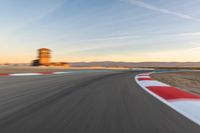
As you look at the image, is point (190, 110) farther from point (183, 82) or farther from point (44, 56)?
point (44, 56)

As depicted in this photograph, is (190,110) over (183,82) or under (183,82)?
over

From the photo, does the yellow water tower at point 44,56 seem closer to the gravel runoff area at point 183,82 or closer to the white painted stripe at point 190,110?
the gravel runoff area at point 183,82

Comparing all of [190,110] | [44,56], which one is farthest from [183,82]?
[44,56]

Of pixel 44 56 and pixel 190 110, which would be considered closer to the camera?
pixel 190 110

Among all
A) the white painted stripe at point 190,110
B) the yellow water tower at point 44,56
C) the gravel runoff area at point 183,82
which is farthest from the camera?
the yellow water tower at point 44,56

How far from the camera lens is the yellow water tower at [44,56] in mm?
Result: 81625

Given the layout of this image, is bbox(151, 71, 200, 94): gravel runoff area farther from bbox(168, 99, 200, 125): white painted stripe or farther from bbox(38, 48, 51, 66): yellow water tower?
bbox(38, 48, 51, 66): yellow water tower

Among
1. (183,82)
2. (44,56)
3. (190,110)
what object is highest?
(44,56)

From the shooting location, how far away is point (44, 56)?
82375 millimetres

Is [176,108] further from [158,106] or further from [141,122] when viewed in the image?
[141,122]

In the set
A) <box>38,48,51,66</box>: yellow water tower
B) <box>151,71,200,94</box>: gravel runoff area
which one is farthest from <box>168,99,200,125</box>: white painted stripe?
<box>38,48,51,66</box>: yellow water tower

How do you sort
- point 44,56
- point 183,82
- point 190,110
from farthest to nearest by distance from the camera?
point 44,56, point 183,82, point 190,110

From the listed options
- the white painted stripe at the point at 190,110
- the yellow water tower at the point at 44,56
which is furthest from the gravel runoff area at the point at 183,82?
the yellow water tower at the point at 44,56

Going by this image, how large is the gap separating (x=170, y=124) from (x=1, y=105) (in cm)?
435
